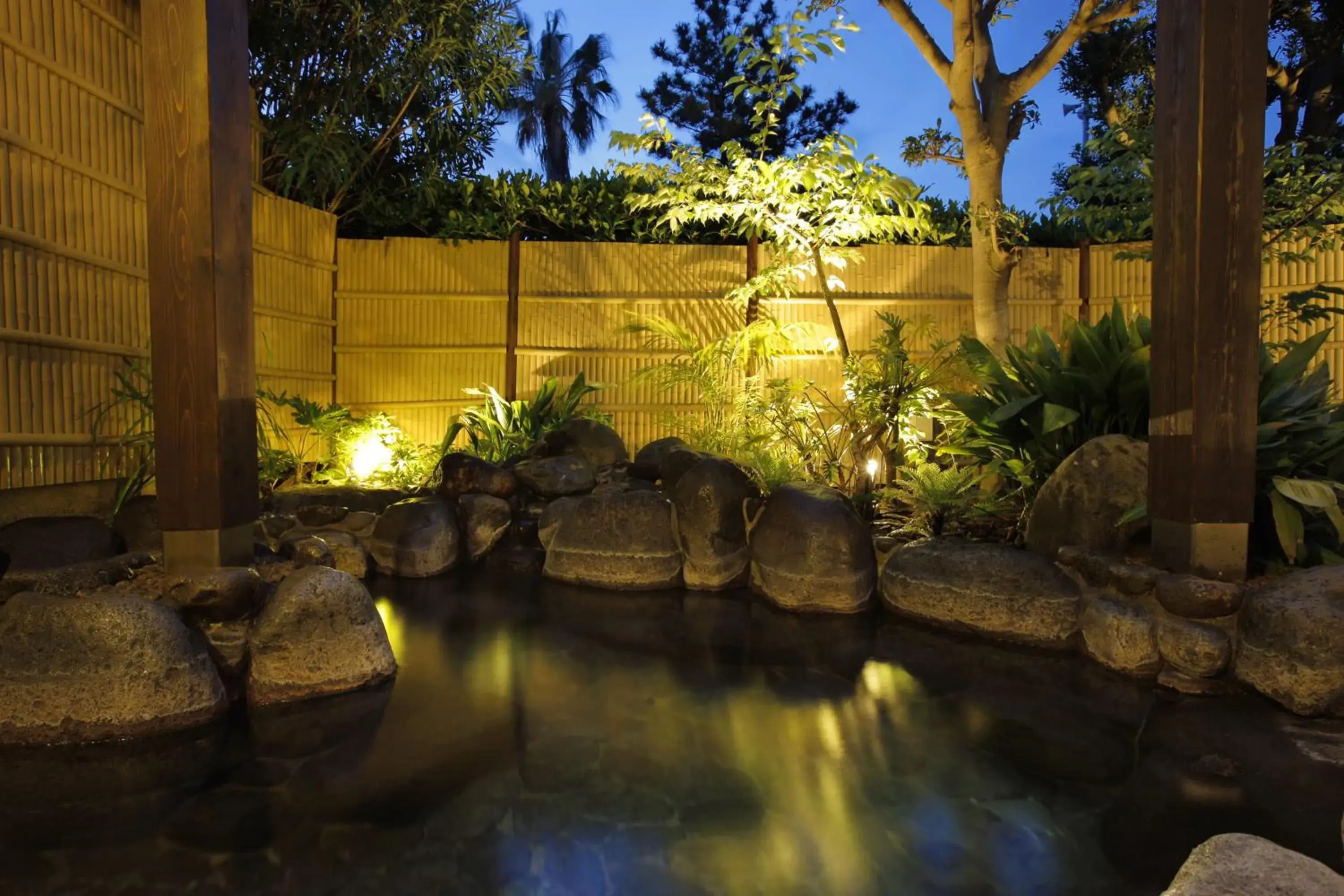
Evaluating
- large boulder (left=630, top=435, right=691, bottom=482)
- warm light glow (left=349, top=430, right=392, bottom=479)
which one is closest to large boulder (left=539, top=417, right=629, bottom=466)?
large boulder (left=630, top=435, right=691, bottom=482)

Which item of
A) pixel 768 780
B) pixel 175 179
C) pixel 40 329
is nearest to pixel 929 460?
pixel 768 780

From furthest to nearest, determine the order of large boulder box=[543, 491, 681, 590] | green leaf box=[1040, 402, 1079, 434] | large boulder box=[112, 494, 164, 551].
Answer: large boulder box=[543, 491, 681, 590] → large boulder box=[112, 494, 164, 551] → green leaf box=[1040, 402, 1079, 434]

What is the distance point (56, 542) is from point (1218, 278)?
512cm

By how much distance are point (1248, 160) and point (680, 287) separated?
523 cm

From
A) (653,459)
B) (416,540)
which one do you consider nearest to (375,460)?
(416,540)

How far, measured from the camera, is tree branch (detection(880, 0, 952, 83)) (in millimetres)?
6488

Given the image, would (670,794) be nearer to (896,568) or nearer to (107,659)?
(107,659)

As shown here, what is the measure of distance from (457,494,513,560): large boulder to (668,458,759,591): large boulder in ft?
4.76

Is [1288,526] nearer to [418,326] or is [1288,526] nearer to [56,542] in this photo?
[56,542]

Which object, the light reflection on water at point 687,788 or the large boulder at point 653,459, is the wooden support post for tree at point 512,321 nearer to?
the large boulder at point 653,459

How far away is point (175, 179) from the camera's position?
3127mm

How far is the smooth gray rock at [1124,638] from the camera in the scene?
132 inches

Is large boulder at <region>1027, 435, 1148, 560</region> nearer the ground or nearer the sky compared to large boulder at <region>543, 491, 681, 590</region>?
nearer the sky

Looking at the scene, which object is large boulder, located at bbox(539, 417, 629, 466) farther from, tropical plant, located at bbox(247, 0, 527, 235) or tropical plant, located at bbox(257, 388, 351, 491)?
tropical plant, located at bbox(247, 0, 527, 235)
